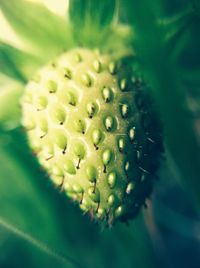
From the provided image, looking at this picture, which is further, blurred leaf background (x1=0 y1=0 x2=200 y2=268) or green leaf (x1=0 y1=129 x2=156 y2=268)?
green leaf (x1=0 y1=129 x2=156 y2=268)

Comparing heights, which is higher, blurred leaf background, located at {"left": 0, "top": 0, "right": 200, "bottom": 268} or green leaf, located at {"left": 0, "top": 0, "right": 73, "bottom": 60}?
green leaf, located at {"left": 0, "top": 0, "right": 73, "bottom": 60}

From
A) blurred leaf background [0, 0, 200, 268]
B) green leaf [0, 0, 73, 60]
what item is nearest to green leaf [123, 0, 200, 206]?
blurred leaf background [0, 0, 200, 268]

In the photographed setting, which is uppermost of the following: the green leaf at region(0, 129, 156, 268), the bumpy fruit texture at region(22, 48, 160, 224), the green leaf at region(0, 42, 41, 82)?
the green leaf at region(0, 42, 41, 82)

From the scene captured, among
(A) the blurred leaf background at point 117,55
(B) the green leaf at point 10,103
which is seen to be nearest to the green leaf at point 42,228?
(A) the blurred leaf background at point 117,55

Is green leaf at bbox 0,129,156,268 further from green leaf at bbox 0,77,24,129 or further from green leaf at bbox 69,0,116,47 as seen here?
green leaf at bbox 69,0,116,47

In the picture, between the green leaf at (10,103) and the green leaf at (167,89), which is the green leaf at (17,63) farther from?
the green leaf at (167,89)
